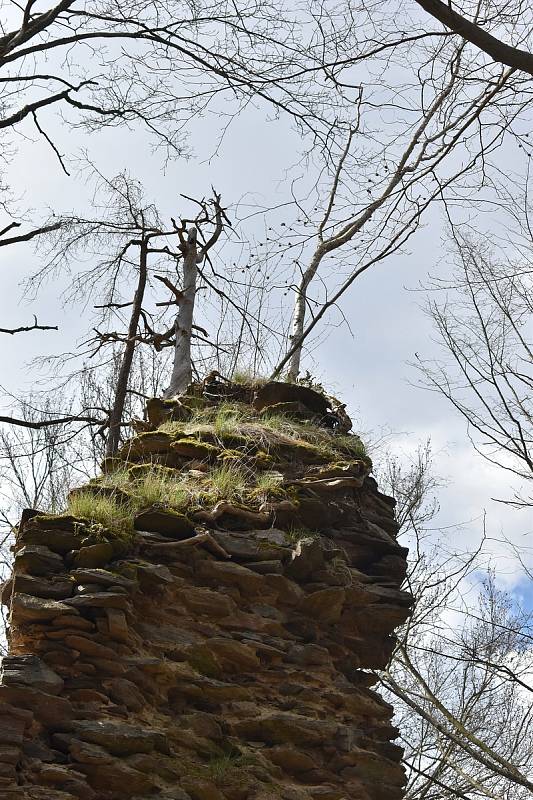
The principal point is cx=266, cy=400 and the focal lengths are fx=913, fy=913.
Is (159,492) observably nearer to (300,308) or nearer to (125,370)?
(125,370)

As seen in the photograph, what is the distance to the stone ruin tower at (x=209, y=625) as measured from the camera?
4.75m

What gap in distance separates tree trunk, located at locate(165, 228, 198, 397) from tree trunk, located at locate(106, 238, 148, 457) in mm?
459

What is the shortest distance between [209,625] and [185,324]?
198 inches

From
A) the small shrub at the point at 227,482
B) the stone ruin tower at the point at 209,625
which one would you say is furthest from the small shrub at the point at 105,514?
the small shrub at the point at 227,482

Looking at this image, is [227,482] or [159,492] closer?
[159,492]

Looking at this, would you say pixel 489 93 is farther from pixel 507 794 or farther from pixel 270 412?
pixel 507 794

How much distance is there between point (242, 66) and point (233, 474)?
111 inches

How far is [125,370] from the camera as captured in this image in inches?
372

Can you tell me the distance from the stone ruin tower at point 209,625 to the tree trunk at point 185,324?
2.00 meters

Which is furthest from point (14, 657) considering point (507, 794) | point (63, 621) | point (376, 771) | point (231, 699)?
point (507, 794)

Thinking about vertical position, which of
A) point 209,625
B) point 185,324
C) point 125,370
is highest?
point 185,324

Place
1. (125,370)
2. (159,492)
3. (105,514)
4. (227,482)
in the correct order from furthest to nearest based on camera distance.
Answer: (125,370) → (227,482) → (159,492) → (105,514)

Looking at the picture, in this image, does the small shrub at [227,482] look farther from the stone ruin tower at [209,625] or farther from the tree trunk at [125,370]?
the tree trunk at [125,370]

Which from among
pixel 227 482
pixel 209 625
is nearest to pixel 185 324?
pixel 227 482
